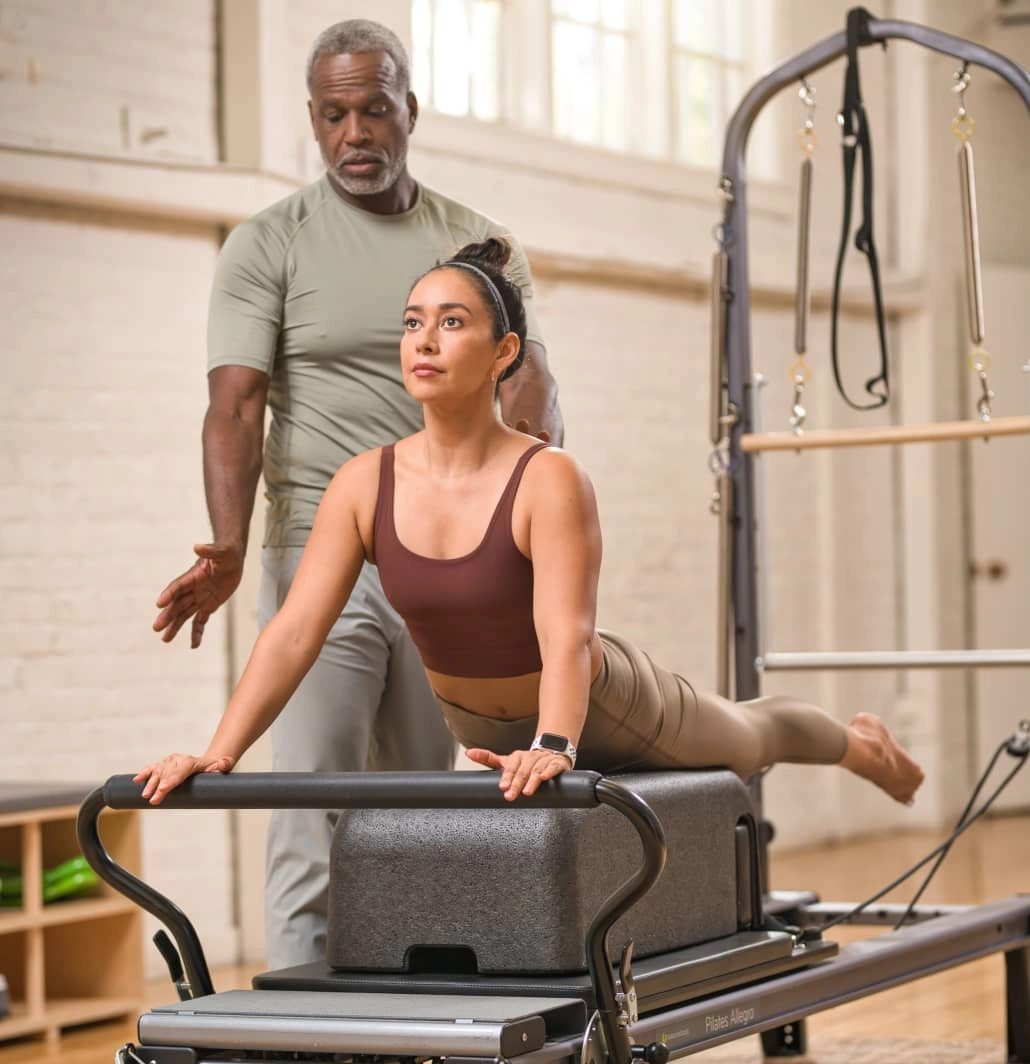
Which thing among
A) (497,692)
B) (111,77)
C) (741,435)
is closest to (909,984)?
(741,435)

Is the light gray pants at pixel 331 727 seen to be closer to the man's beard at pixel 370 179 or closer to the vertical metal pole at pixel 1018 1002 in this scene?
the man's beard at pixel 370 179

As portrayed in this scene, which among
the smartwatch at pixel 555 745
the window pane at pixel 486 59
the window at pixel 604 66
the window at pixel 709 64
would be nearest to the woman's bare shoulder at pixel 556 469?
the smartwatch at pixel 555 745

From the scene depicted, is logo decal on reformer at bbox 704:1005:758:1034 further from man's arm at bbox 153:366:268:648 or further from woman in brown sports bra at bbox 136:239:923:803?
man's arm at bbox 153:366:268:648

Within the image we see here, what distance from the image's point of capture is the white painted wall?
16.9 ft

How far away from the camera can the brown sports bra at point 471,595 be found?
98.2 inches

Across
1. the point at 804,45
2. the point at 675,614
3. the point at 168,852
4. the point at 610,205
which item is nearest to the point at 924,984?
the point at 168,852

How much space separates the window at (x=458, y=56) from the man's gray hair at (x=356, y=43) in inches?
133

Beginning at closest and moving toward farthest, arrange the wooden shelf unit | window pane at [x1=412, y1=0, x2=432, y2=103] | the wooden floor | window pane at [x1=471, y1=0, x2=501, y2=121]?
1. the wooden floor
2. the wooden shelf unit
3. window pane at [x1=412, y1=0, x2=432, y2=103]
4. window pane at [x1=471, y1=0, x2=501, y2=121]

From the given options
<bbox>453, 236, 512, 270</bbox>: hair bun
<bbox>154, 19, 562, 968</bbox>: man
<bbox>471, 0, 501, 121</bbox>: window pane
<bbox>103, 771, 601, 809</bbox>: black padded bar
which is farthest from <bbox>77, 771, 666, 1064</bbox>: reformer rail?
<bbox>471, 0, 501, 121</bbox>: window pane

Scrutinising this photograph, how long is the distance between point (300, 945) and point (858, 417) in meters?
5.58

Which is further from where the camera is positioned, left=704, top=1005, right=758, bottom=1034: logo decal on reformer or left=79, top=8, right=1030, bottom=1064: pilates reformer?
left=704, top=1005, right=758, bottom=1034: logo decal on reformer

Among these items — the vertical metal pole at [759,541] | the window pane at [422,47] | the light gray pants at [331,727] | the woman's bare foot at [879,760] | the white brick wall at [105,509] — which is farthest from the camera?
the window pane at [422,47]

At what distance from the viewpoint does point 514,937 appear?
2.43m

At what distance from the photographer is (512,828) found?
2.44 m
